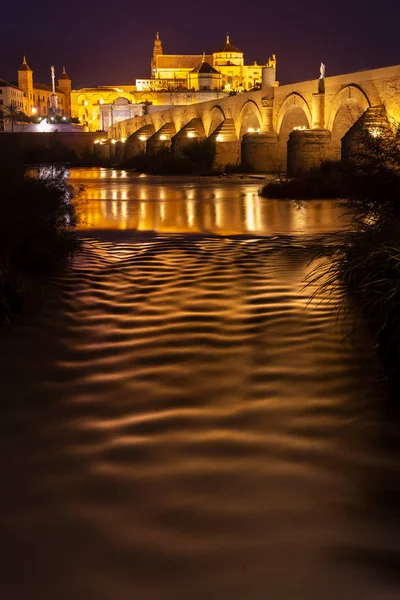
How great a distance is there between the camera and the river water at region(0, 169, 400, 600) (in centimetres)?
233

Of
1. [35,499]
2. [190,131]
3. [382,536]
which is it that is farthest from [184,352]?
[190,131]

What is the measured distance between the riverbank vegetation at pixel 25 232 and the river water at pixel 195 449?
311 millimetres

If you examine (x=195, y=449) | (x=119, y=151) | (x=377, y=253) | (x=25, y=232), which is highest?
(x=119, y=151)

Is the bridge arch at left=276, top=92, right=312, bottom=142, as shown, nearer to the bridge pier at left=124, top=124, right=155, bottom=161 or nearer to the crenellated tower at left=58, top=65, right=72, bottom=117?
the bridge pier at left=124, top=124, right=155, bottom=161

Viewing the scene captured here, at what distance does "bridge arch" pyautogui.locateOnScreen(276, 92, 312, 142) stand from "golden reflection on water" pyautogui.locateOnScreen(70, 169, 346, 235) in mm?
7565

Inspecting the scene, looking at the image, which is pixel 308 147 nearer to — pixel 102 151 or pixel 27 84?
pixel 102 151

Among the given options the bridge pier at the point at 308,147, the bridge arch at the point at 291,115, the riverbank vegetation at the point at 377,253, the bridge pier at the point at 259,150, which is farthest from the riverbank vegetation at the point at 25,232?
the bridge pier at the point at 259,150

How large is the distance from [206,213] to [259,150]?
14721 mm

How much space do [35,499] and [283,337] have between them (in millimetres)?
2470

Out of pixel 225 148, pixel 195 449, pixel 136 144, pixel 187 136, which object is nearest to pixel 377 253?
pixel 195 449

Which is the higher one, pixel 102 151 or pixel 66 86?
pixel 66 86

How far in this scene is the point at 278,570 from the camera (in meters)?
2.32

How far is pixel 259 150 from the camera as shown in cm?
2720

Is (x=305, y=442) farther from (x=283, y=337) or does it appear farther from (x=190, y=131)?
(x=190, y=131)
